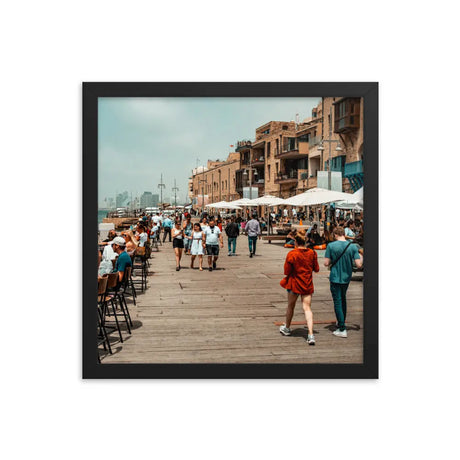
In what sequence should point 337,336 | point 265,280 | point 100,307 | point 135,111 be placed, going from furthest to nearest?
1. point 265,280
2. point 337,336
3. point 100,307
4. point 135,111

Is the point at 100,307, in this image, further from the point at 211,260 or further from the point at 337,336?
the point at 211,260

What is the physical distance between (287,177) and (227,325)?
3095 cm

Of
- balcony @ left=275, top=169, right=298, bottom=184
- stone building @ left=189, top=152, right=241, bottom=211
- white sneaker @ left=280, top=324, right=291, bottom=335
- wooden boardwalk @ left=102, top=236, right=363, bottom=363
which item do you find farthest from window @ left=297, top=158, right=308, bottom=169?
white sneaker @ left=280, top=324, right=291, bottom=335

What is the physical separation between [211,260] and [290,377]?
9.09 m

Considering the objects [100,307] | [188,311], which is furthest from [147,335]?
[188,311]

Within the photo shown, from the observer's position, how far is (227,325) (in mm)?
7539

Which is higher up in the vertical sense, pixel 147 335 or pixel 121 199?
pixel 121 199

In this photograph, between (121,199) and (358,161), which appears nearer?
(121,199)

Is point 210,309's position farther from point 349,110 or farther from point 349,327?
point 349,110

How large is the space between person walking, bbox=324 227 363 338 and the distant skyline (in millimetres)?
1728

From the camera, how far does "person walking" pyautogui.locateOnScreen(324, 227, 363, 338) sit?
6523mm

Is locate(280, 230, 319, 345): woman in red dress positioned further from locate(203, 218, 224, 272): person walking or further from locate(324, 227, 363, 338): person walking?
locate(203, 218, 224, 272): person walking

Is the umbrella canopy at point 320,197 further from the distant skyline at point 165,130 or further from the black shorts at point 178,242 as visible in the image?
the distant skyline at point 165,130

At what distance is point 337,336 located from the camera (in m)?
6.88
